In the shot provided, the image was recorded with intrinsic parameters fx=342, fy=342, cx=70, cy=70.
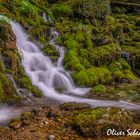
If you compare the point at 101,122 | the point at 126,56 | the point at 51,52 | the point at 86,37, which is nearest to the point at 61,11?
the point at 86,37

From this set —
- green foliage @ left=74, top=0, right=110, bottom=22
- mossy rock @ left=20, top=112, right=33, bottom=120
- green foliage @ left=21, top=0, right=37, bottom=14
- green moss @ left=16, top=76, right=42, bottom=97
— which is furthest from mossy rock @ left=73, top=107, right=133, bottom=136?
green foliage @ left=74, top=0, right=110, bottom=22

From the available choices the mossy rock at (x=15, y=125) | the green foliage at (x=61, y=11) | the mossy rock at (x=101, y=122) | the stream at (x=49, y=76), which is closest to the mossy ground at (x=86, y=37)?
the green foliage at (x=61, y=11)

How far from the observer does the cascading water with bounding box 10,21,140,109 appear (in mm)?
12791

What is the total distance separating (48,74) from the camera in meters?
14.7

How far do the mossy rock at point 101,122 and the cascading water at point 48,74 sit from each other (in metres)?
2.97

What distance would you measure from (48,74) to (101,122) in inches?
267

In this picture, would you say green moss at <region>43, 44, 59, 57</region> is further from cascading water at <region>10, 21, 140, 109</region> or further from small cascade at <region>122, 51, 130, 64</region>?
small cascade at <region>122, 51, 130, 64</region>

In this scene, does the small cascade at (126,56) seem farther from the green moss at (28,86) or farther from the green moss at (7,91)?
the green moss at (7,91)

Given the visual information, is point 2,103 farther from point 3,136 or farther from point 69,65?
point 69,65

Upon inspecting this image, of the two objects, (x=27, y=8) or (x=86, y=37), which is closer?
(x=86, y=37)

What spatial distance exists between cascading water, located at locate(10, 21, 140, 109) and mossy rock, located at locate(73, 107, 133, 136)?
9.73ft

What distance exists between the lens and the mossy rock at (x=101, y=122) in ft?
26.6

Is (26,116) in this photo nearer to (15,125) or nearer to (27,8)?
(15,125)

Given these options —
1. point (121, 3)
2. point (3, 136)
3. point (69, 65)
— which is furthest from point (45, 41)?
point (121, 3)
